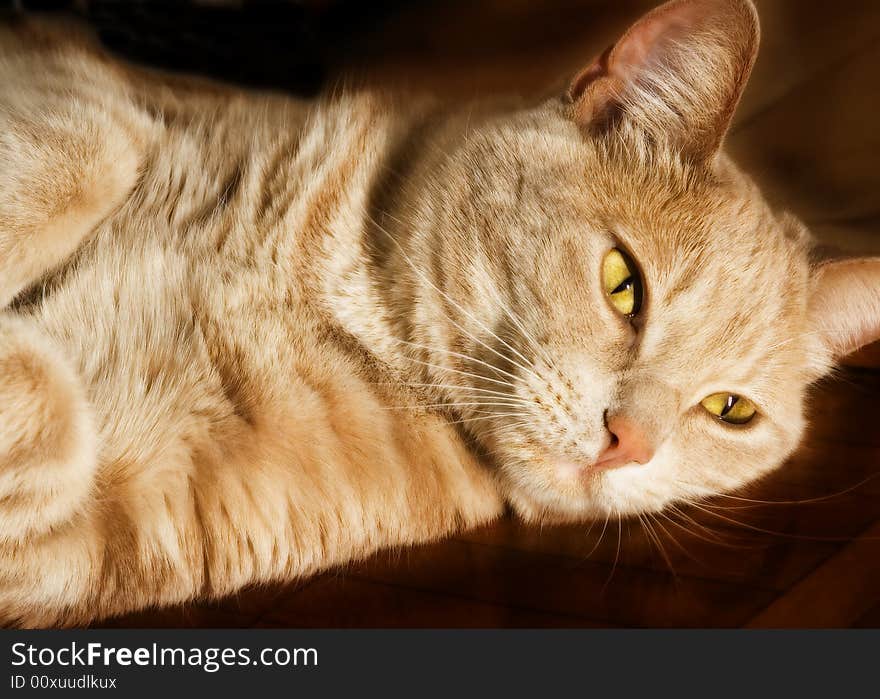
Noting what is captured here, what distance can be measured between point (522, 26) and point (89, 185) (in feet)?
3.76

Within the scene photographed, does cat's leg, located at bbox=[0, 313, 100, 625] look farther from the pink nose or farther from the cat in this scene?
the pink nose

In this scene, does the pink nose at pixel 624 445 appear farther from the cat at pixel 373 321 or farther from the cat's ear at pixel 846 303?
the cat's ear at pixel 846 303

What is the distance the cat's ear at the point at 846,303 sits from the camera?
146 centimetres

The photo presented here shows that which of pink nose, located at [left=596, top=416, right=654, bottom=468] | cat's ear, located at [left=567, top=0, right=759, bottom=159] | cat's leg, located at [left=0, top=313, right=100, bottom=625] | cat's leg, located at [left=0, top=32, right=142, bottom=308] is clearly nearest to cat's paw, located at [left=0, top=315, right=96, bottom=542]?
cat's leg, located at [left=0, top=313, right=100, bottom=625]

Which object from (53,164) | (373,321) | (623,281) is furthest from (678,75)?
(53,164)

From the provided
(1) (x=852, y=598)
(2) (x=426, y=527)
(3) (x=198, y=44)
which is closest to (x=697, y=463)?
(1) (x=852, y=598)

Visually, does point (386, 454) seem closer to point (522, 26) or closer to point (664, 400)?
point (664, 400)

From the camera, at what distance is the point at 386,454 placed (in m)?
1.35

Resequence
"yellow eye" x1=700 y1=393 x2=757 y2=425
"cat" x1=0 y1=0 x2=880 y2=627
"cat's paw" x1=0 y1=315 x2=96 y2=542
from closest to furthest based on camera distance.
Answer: "cat's paw" x1=0 y1=315 x2=96 y2=542
"cat" x1=0 y1=0 x2=880 y2=627
"yellow eye" x1=700 y1=393 x2=757 y2=425

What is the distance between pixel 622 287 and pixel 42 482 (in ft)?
2.90

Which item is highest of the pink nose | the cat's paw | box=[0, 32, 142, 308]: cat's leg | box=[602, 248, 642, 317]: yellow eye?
box=[0, 32, 142, 308]: cat's leg

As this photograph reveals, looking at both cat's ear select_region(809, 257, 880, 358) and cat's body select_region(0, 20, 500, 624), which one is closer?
cat's body select_region(0, 20, 500, 624)

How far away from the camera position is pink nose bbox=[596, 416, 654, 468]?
1168 mm

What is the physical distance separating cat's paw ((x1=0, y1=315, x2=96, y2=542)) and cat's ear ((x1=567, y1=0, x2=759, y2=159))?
3.01 feet
